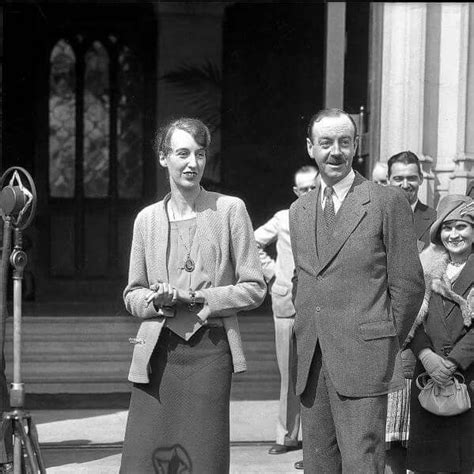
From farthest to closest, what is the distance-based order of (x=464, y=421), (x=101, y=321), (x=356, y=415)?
(x=101, y=321) < (x=464, y=421) < (x=356, y=415)

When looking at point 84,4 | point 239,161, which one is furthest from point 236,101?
point 84,4

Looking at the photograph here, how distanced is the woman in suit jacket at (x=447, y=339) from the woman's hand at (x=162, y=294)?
152cm

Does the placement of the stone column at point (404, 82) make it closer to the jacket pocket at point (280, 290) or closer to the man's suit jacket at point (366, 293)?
the jacket pocket at point (280, 290)

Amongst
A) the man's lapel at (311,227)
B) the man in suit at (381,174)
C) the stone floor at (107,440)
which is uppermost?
the man in suit at (381,174)

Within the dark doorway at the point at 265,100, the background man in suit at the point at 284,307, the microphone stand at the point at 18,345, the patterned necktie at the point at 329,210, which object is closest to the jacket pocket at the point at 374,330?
the patterned necktie at the point at 329,210

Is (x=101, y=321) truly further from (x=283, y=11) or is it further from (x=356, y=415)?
(x=356, y=415)

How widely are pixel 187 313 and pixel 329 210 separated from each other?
73 cm

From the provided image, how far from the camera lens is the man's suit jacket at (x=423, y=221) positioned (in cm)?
562

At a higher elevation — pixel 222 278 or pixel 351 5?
pixel 351 5

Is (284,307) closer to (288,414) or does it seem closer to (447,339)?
(288,414)

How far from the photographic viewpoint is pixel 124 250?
14141 mm

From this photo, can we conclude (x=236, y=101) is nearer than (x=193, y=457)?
No

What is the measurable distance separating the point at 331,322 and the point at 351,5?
371 centimetres

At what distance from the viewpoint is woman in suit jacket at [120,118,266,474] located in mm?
4105
